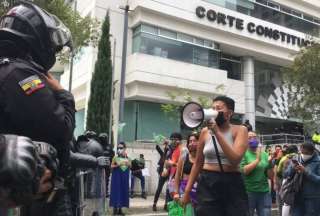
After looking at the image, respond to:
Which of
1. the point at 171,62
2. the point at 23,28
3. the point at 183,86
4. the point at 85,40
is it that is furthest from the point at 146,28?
the point at 23,28

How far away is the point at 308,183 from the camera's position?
728 cm

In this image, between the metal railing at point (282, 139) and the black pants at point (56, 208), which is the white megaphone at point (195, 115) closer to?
the black pants at point (56, 208)

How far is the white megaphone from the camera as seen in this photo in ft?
13.7

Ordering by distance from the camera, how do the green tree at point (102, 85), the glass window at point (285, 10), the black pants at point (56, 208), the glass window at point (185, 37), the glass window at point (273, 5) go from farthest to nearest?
1. the glass window at point (285, 10)
2. the glass window at point (273, 5)
3. the glass window at point (185, 37)
4. the green tree at point (102, 85)
5. the black pants at point (56, 208)

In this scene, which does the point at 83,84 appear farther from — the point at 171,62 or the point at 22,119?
the point at 22,119

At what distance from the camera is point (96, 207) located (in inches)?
227

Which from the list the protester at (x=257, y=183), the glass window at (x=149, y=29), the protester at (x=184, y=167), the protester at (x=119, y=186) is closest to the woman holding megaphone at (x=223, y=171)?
the protester at (x=184, y=167)

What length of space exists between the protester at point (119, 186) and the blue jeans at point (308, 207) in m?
4.67

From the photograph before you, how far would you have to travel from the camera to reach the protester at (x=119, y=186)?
10.8 metres

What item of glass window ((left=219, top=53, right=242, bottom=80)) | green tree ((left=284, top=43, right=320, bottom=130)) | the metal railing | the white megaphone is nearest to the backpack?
the white megaphone

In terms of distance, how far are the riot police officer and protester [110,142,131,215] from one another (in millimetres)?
8291

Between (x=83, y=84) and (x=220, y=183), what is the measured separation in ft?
67.2

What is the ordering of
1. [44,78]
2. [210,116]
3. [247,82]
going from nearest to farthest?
[44,78], [210,116], [247,82]

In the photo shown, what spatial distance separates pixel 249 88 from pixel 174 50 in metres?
6.39
